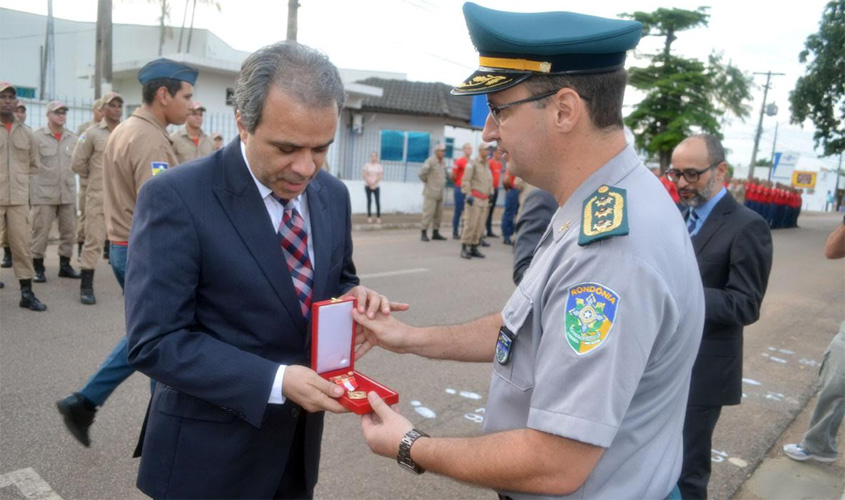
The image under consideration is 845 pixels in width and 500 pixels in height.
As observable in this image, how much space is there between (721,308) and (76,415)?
3301 millimetres

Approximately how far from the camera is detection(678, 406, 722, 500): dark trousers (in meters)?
3.07

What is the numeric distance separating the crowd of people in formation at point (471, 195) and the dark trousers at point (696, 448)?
26.3 ft

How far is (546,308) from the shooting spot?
1363 mm

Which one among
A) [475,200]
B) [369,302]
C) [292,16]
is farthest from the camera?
[292,16]

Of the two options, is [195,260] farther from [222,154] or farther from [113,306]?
[113,306]

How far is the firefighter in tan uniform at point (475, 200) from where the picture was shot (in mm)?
11375

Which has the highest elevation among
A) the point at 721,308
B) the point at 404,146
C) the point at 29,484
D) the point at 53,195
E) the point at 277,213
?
the point at 404,146

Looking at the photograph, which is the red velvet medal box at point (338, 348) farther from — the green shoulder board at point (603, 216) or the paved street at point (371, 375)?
the paved street at point (371, 375)

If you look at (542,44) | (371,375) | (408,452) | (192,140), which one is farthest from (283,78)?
(192,140)

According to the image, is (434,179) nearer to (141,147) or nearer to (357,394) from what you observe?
(141,147)

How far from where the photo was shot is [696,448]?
10.0 feet

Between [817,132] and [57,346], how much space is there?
32344 millimetres

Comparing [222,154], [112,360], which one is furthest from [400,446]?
[112,360]

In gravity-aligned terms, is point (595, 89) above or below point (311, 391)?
above
